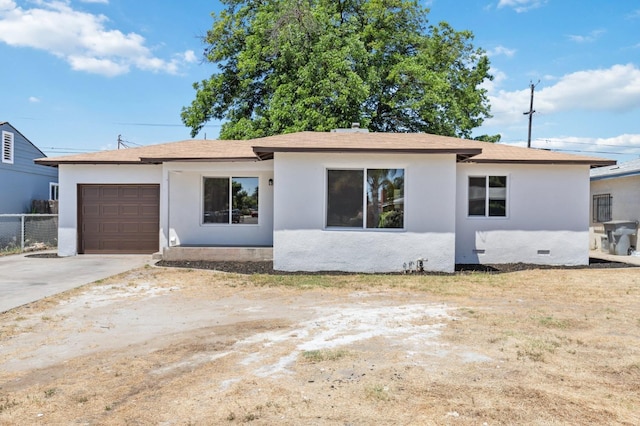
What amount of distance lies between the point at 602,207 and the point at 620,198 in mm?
1539

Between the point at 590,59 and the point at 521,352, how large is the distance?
75.1ft

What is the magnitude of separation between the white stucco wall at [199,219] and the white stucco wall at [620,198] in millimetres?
13265

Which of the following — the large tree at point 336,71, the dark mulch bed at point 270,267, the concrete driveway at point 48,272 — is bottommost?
the concrete driveway at point 48,272

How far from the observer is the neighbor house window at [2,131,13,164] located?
68.3 ft

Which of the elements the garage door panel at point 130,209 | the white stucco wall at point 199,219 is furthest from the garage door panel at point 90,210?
the white stucco wall at point 199,219

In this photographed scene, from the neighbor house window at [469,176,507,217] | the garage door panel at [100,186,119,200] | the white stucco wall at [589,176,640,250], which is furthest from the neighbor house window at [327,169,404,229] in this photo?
the white stucco wall at [589,176,640,250]

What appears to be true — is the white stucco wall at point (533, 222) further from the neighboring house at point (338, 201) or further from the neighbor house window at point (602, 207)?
the neighbor house window at point (602, 207)

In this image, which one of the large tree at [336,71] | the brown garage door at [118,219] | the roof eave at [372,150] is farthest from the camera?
the large tree at [336,71]

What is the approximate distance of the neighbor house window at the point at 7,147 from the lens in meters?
20.8

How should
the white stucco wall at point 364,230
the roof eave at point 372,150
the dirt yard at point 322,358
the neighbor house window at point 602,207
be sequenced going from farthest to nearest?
1. the neighbor house window at point 602,207
2. the white stucco wall at point 364,230
3. the roof eave at point 372,150
4. the dirt yard at point 322,358

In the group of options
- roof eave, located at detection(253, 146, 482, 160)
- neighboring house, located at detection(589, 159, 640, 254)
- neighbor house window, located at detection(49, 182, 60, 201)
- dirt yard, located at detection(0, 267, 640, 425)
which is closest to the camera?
dirt yard, located at detection(0, 267, 640, 425)

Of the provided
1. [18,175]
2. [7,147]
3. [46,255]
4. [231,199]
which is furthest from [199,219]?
[18,175]

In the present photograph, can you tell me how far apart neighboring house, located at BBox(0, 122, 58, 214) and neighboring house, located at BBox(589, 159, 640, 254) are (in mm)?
25608

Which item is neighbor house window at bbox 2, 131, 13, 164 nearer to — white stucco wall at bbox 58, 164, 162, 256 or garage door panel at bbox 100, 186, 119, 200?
white stucco wall at bbox 58, 164, 162, 256
